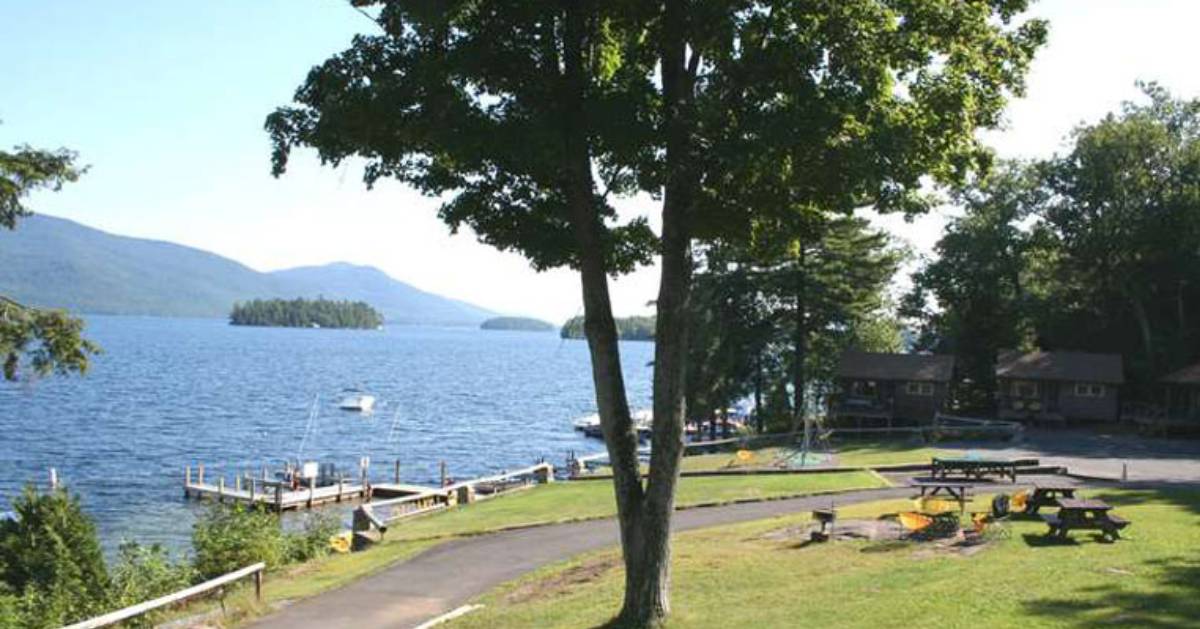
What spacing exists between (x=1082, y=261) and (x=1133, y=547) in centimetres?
4733

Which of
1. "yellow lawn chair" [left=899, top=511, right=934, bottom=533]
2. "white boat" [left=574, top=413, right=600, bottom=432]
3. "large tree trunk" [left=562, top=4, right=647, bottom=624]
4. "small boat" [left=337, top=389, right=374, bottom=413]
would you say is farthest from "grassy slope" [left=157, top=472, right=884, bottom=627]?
"small boat" [left=337, top=389, right=374, bottom=413]

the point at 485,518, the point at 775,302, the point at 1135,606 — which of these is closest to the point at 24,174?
the point at 485,518

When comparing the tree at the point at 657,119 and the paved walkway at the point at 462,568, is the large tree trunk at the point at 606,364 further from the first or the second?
the paved walkway at the point at 462,568

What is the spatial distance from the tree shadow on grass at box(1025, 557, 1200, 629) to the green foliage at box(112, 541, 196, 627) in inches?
647

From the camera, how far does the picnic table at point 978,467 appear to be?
98.0 feet

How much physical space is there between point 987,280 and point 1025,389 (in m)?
9.05

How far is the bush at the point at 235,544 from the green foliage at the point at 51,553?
7.74 ft

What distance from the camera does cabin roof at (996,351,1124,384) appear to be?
172 ft

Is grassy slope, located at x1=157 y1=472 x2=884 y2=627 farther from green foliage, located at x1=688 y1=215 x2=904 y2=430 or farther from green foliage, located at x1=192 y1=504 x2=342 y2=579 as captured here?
green foliage, located at x1=688 y1=215 x2=904 y2=430

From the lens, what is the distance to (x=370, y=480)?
56812 millimetres

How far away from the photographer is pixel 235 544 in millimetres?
23938

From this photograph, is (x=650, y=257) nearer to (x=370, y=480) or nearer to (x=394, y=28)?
(x=394, y=28)

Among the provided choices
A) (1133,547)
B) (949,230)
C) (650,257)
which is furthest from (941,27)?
(949,230)

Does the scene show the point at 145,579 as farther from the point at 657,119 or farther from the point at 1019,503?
the point at 1019,503
